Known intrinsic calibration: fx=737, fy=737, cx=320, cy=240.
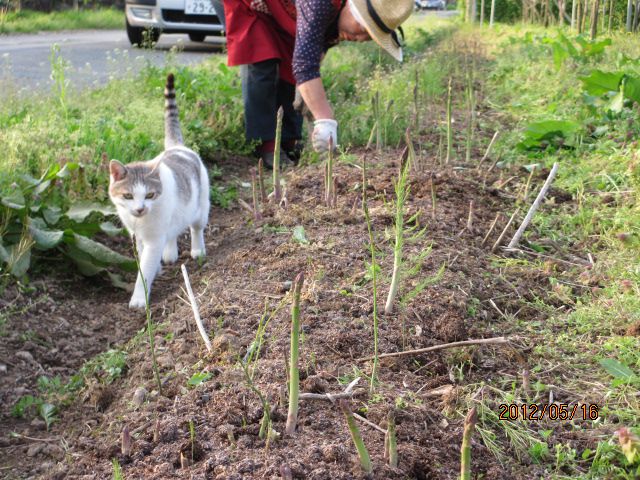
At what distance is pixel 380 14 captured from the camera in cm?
397

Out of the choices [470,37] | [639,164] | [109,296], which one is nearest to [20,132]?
[109,296]

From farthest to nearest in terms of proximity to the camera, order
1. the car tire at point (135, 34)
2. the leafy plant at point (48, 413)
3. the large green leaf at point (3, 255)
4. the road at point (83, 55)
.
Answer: the car tire at point (135, 34), the road at point (83, 55), the large green leaf at point (3, 255), the leafy plant at point (48, 413)

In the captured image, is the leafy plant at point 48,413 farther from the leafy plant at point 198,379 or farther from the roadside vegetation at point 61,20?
the roadside vegetation at point 61,20

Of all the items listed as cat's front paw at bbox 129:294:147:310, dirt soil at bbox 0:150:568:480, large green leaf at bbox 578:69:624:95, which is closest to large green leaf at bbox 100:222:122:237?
dirt soil at bbox 0:150:568:480

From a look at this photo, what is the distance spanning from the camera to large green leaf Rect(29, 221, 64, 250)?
11.0 ft

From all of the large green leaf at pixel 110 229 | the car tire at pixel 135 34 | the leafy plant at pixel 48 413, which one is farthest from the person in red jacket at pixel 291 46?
the car tire at pixel 135 34

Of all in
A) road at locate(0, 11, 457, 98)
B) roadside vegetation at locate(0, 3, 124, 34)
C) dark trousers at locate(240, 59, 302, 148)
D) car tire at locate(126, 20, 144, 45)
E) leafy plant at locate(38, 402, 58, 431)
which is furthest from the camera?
roadside vegetation at locate(0, 3, 124, 34)

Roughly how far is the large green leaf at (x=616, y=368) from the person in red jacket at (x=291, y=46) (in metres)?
2.37

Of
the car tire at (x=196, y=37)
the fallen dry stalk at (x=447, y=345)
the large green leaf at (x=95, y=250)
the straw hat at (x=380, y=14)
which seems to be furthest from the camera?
the car tire at (x=196, y=37)

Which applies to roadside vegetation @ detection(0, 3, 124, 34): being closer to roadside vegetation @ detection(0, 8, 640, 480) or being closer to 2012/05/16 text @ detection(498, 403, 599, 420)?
roadside vegetation @ detection(0, 8, 640, 480)

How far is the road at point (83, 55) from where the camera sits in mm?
6926

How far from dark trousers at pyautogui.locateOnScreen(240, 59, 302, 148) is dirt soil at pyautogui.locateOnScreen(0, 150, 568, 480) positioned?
1289 mm

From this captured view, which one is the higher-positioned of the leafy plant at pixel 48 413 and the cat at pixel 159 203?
the cat at pixel 159 203

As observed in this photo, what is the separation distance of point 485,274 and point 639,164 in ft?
4.88
